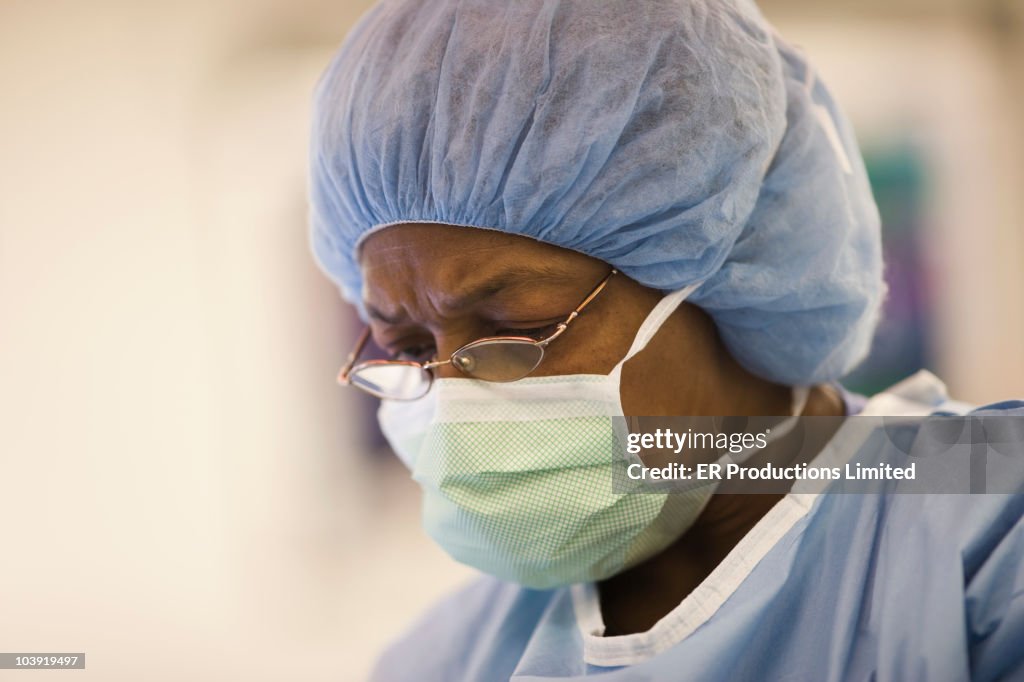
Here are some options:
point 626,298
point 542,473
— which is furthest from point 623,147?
point 542,473

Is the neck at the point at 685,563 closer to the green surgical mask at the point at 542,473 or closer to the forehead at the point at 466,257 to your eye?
the green surgical mask at the point at 542,473

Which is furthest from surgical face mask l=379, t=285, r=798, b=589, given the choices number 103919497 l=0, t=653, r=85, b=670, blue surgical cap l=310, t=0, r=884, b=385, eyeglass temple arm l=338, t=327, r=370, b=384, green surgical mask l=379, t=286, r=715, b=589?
number 103919497 l=0, t=653, r=85, b=670

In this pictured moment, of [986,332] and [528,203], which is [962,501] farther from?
[986,332]

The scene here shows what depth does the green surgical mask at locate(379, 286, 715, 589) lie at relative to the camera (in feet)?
3.43

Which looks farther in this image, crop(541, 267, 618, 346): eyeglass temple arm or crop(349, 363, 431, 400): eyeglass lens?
crop(349, 363, 431, 400): eyeglass lens

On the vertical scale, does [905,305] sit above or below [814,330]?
below

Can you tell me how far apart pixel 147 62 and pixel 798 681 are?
2.25 meters

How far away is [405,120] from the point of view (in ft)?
3.38

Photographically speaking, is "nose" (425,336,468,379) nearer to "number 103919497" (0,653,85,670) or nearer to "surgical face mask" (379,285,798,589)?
"surgical face mask" (379,285,798,589)

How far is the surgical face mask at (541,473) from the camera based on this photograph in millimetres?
1045

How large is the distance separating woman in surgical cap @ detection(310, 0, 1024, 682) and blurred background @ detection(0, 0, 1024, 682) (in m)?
1.31

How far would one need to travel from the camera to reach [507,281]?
1030 millimetres

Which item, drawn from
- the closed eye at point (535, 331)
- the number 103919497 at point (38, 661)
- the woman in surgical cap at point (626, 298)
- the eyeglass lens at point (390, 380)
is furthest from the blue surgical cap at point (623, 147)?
the number 103919497 at point (38, 661)

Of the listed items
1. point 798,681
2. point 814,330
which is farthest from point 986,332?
point 798,681
